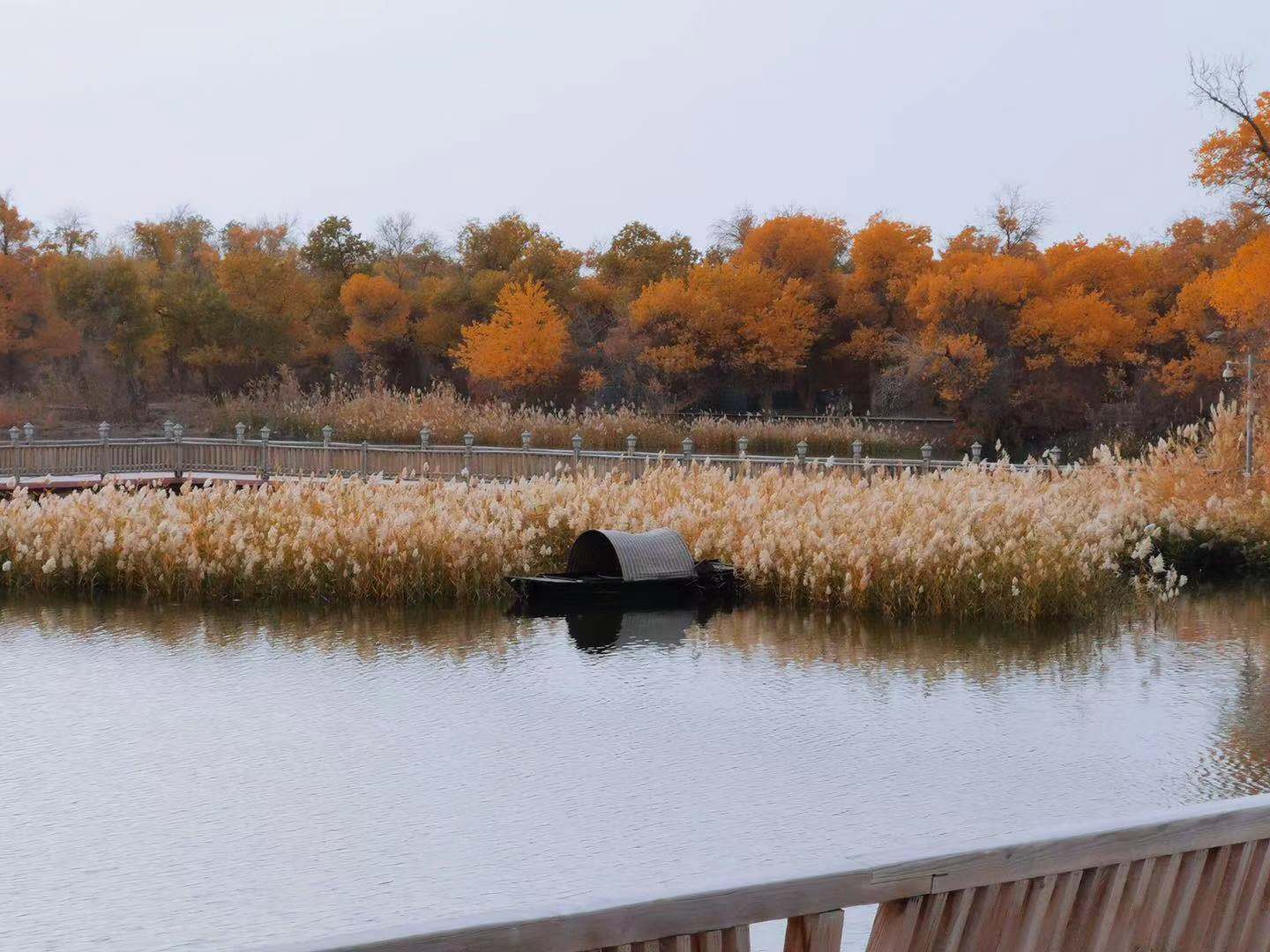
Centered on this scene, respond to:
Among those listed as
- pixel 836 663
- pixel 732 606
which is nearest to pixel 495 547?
pixel 732 606

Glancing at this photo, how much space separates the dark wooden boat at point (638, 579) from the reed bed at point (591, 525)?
1.16 ft

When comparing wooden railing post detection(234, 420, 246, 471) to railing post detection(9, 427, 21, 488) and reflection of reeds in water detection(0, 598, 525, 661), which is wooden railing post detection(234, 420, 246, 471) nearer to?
railing post detection(9, 427, 21, 488)

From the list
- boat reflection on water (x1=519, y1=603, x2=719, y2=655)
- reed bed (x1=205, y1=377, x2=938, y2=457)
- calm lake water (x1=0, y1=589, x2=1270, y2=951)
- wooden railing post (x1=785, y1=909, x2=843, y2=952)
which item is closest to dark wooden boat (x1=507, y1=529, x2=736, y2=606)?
boat reflection on water (x1=519, y1=603, x2=719, y2=655)

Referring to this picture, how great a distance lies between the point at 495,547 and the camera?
15.4 metres

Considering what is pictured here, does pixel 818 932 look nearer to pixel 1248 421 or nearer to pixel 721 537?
pixel 721 537

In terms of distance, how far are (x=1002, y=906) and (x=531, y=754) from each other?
5873 mm

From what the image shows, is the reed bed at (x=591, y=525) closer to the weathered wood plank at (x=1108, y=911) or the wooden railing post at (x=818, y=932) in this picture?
the weathered wood plank at (x=1108, y=911)

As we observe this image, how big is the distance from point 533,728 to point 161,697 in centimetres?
295

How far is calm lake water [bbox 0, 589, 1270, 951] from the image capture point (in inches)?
267

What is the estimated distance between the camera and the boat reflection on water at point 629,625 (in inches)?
511

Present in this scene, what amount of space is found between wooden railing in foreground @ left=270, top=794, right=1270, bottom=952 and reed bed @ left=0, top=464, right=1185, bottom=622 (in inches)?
401

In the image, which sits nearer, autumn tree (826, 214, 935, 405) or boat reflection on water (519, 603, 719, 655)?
boat reflection on water (519, 603, 719, 655)

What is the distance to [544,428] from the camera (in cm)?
3188

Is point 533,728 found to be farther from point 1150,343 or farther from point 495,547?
point 1150,343
